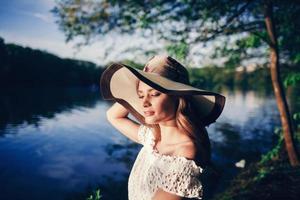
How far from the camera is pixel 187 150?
1.80m

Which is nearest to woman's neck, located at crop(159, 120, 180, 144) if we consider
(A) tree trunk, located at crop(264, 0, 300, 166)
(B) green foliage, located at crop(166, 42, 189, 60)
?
(B) green foliage, located at crop(166, 42, 189, 60)

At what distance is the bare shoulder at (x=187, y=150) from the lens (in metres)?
1.78

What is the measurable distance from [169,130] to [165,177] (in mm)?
431

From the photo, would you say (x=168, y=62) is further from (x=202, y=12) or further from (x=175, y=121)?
(x=202, y=12)

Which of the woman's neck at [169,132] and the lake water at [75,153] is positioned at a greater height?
the woman's neck at [169,132]

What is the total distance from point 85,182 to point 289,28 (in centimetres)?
1095

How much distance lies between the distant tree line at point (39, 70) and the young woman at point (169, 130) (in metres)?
71.9

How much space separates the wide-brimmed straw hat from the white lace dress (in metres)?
0.43

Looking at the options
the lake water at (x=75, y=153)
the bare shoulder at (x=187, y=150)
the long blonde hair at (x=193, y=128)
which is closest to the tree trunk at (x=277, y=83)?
the lake water at (x=75, y=153)

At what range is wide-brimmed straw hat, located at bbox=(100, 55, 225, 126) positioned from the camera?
5.99 feet

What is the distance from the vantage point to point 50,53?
9344 cm

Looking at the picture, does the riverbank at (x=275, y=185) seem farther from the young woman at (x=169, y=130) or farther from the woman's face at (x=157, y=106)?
the woman's face at (x=157, y=106)

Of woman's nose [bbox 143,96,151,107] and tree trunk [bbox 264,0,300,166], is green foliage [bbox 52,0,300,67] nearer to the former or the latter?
tree trunk [bbox 264,0,300,166]

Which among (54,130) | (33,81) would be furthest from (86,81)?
(54,130)
